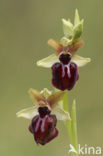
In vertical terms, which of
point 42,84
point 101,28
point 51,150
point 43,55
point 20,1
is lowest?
point 51,150

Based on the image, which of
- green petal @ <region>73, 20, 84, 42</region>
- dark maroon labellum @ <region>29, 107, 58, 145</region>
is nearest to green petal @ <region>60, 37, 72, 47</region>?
green petal @ <region>73, 20, 84, 42</region>

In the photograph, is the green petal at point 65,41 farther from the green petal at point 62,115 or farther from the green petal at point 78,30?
the green petal at point 62,115

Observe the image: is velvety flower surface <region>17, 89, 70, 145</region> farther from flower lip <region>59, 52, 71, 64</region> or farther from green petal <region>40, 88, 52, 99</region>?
flower lip <region>59, 52, 71, 64</region>

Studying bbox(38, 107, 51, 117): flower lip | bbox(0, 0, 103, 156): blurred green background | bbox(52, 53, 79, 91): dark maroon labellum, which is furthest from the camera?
bbox(0, 0, 103, 156): blurred green background

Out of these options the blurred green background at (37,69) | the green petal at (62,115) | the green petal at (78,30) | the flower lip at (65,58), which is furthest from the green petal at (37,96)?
the blurred green background at (37,69)

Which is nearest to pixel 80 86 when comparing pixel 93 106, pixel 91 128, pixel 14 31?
pixel 93 106

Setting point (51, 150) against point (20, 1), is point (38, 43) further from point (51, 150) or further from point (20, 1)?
point (51, 150)
